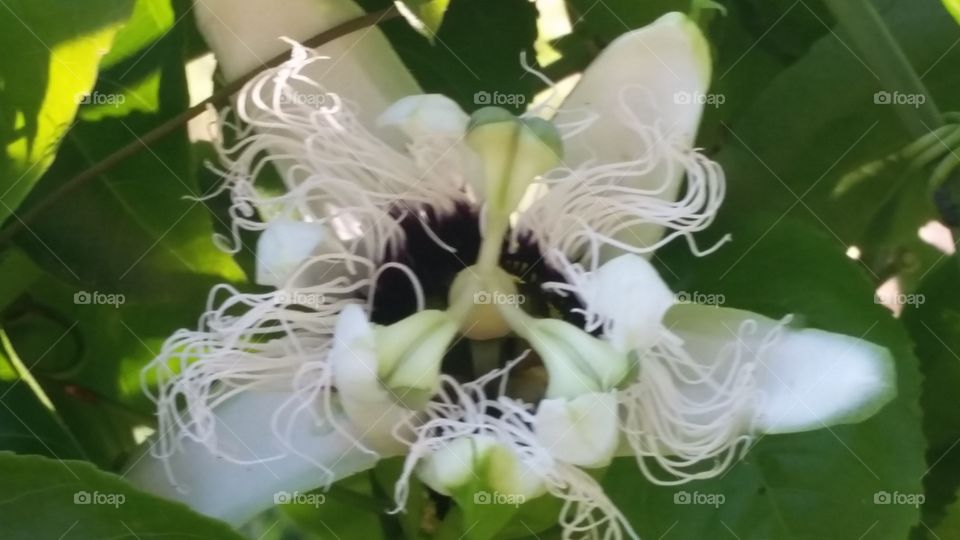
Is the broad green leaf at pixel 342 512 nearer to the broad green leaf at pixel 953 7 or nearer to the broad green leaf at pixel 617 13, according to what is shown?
the broad green leaf at pixel 617 13

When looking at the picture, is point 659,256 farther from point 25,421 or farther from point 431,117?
point 25,421

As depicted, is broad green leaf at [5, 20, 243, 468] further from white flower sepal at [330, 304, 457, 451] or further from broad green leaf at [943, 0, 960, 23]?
broad green leaf at [943, 0, 960, 23]

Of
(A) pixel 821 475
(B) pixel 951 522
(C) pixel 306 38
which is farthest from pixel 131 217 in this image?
(B) pixel 951 522

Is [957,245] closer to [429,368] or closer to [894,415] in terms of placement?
[894,415]

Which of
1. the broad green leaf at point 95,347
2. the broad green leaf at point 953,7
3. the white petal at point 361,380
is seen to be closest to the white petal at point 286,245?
the white petal at point 361,380

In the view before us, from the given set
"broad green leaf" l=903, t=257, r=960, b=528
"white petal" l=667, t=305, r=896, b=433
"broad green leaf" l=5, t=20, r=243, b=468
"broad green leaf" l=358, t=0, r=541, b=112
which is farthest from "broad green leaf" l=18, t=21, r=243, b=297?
"broad green leaf" l=903, t=257, r=960, b=528

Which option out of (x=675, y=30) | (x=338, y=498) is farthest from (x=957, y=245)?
(x=338, y=498)

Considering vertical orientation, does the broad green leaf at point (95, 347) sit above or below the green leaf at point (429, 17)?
below
